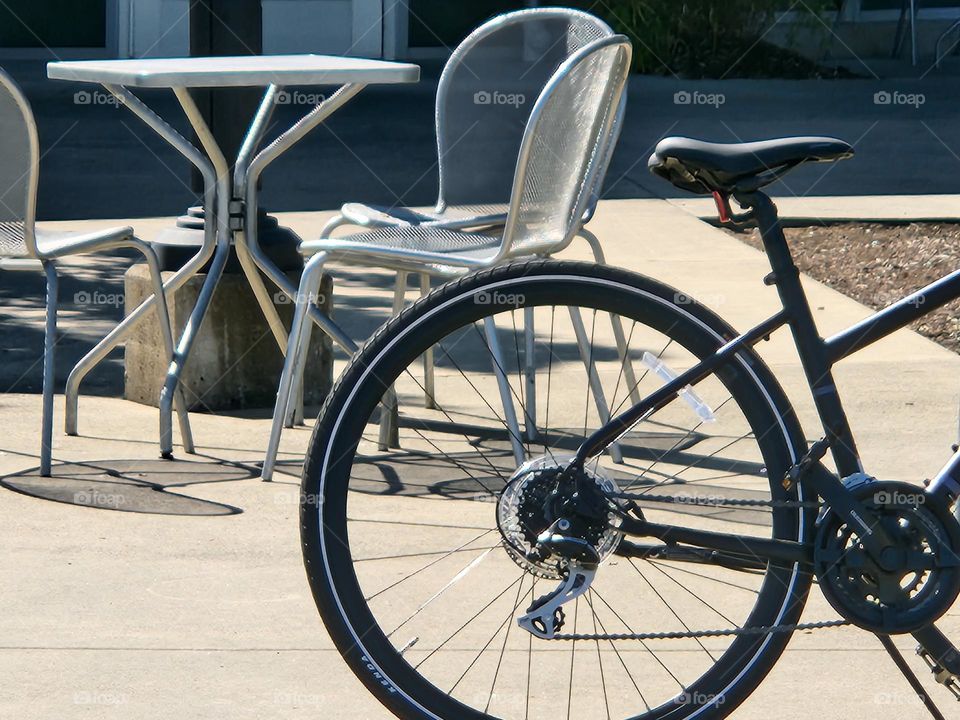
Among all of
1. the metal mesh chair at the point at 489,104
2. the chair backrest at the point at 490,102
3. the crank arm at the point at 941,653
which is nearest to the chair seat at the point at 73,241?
the metal mesh chair at the point at 489,104

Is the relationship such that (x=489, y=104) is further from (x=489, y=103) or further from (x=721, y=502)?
(x=721, y=502)

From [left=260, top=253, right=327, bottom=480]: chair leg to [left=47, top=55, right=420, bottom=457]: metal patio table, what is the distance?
0.22 feet

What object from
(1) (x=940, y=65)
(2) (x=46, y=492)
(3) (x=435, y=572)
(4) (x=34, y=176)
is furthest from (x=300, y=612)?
(1) (x=940, y=65)

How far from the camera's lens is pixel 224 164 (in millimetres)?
5070

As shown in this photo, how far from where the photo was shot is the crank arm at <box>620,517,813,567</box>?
284cm

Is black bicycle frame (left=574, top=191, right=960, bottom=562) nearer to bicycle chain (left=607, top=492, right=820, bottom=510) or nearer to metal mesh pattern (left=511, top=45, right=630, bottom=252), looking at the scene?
bicycle chain (left=607, top=492, right=820, bottom=510)

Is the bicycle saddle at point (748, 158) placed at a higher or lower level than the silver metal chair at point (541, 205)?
higher

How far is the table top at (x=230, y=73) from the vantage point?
4.62 metres

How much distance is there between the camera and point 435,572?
4008 millimetres

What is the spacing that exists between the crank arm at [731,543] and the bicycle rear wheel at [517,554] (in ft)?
0.09

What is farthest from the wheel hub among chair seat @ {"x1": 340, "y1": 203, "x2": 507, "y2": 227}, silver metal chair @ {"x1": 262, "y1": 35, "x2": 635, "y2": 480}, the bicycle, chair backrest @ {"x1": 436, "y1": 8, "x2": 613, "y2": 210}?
chair backrest @ {"x1": 436, "y1": 8, "x2": 613, "y2": 210}

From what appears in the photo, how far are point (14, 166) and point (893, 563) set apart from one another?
3025mm

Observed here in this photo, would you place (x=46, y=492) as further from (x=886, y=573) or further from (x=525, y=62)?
(x=886, y=573)

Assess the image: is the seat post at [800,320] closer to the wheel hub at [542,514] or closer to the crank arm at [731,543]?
the crank arm at [731,543]
